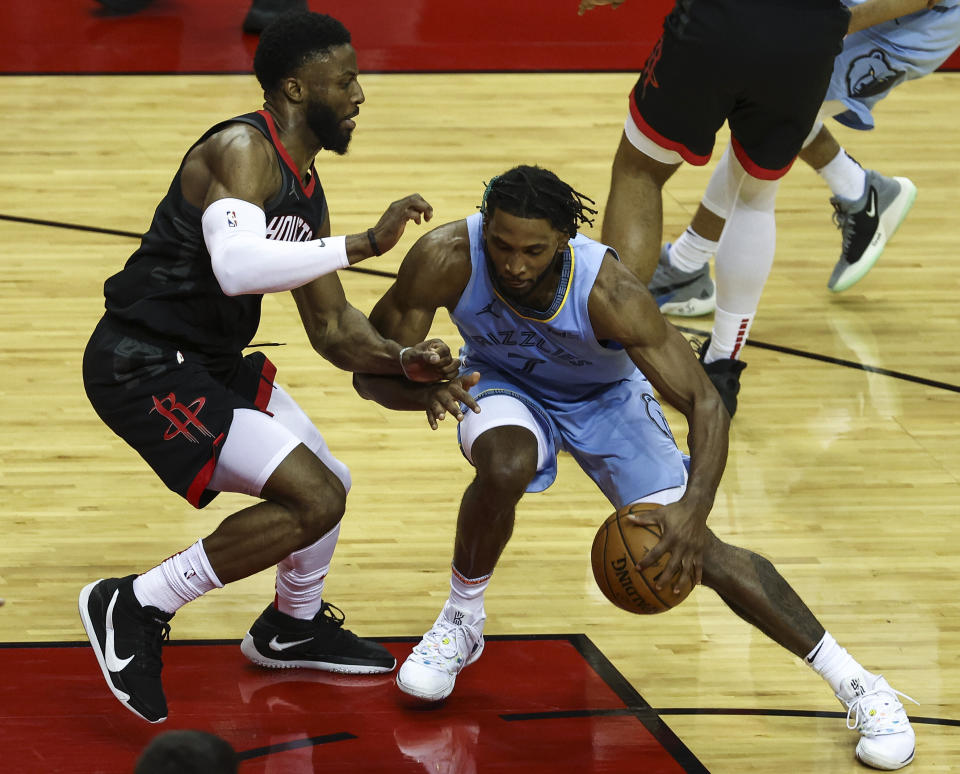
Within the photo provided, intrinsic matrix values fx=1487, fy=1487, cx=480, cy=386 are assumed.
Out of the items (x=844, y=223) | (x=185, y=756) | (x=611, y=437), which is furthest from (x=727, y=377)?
(x=185, y=756)

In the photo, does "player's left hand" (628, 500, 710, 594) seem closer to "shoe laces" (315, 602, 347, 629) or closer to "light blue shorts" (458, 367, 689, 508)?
"light blue shorts" (458, 367, 689, 508)

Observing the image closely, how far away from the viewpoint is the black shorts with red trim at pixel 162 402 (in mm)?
3502

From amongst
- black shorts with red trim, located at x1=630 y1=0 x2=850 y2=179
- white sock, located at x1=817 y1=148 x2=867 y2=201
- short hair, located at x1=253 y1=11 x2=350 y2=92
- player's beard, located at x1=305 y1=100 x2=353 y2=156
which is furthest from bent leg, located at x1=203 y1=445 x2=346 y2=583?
→ white sock, located at x1=817 y1=148 x2=867 y2=201

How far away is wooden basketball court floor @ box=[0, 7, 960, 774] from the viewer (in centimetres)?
379

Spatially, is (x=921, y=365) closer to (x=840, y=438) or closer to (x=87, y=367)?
(x=840, y=438)

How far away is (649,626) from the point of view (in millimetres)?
4156

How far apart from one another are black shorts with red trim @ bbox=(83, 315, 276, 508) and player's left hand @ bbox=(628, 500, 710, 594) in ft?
3.32

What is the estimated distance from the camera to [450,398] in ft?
11.8

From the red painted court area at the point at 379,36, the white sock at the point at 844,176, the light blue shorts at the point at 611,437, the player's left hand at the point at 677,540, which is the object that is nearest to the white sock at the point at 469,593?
the light blue shorts at the point at 611,437

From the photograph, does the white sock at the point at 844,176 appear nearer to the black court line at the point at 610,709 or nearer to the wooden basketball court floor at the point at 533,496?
the wooden basketball court floor at the point at 533,496

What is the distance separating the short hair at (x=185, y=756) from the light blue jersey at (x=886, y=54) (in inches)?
167

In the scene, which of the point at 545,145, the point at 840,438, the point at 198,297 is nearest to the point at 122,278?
the point at 198,297

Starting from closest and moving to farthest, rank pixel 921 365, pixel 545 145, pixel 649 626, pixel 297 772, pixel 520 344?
pixel 297 772 → pixel 520 344 → pixel 649 626 → pixel 921 365 → pixel 545 145

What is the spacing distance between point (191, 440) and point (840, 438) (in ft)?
8.61
